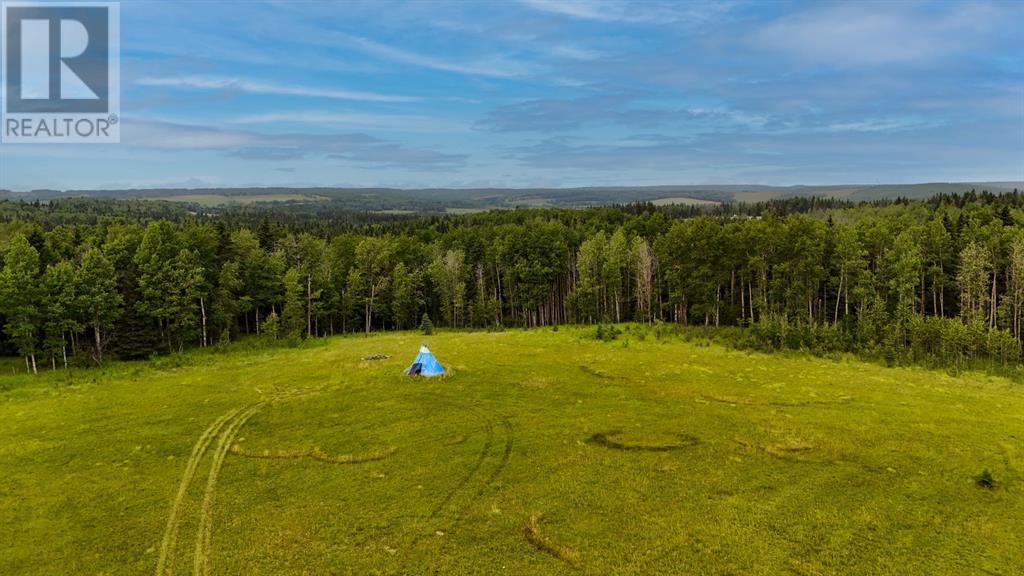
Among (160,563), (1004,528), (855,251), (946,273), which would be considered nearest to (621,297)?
(855,251)

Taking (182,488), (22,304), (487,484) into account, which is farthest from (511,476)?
(22,304)

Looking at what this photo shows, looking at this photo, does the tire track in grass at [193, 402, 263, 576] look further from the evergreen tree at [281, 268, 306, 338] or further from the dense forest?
the evergreen tree at [281, 268, 306, 338]

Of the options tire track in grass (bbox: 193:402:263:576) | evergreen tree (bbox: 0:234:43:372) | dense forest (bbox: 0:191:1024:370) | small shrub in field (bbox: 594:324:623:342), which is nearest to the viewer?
tire track in grass (bbox: 193:402:263:576)

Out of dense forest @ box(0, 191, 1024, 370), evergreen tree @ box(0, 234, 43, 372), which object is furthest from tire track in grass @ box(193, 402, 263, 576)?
dense forest @ box(0, 191, 1024, 370)

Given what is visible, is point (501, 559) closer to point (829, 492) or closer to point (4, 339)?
point (829, 492)

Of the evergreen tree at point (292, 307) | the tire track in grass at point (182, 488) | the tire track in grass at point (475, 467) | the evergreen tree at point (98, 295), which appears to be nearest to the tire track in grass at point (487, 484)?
the tire track in grass at point (475, 467)

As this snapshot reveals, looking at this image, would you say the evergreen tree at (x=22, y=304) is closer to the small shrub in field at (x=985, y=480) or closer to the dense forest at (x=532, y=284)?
the dense forest at (x=532, y=284)
